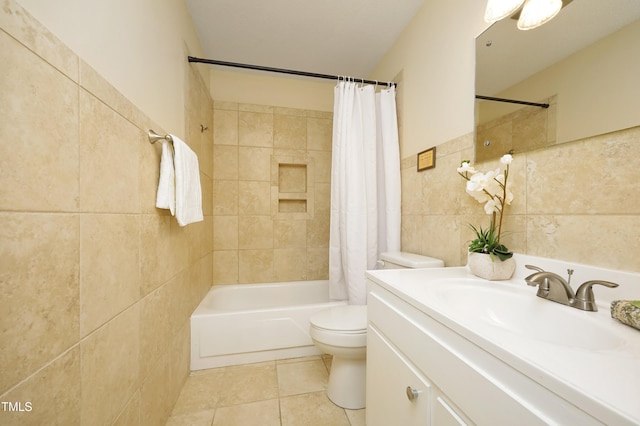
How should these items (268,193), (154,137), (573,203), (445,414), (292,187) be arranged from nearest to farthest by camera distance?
(445,414)
(573,203)
(154,137)
(268,193)
(292,187)

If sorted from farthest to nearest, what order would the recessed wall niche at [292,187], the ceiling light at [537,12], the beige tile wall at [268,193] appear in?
1. the recessed wall niche at [292,187]
2. the beige tile wall at [268,193]
3. the ceiling light at [537,12]

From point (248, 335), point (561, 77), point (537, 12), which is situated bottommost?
point (248, 335)

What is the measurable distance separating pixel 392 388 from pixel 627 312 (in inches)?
25.0

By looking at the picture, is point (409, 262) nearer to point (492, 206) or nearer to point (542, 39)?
point (492, 206)

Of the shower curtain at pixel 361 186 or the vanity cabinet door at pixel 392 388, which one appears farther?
the shower curtain at pixel 361 186

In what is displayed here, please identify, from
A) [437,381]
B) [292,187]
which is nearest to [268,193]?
[292,187]

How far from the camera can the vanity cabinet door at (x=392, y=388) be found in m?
0.65

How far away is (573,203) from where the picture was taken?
0.78 metres

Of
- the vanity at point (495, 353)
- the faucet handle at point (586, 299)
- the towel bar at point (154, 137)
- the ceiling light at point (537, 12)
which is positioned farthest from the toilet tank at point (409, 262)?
the towel bar at point (154, 137)

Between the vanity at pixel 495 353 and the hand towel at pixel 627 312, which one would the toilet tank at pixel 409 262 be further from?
the hand towel at pixel 627 312

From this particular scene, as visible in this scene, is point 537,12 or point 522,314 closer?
point 522,314

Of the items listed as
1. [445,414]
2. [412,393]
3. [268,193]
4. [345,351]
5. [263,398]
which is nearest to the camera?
[445,414]

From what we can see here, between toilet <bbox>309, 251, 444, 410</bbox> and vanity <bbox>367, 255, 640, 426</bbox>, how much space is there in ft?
0.82

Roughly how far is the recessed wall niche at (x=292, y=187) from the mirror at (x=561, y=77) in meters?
1.53
